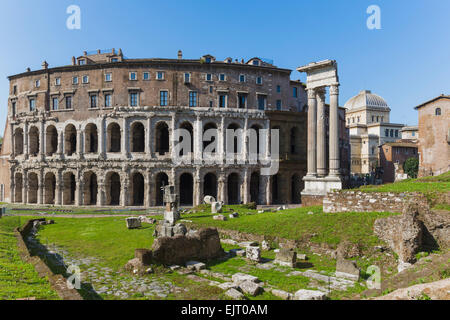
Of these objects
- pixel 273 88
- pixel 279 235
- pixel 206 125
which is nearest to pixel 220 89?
pixel 206 125

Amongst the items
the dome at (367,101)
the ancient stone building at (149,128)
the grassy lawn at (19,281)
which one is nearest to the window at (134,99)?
the ancient stone building at (149,128)

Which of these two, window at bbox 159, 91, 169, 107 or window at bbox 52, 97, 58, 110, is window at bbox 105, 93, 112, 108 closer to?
window at bbox 159, 91, 169, 107

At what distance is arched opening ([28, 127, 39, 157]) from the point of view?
1555 inches

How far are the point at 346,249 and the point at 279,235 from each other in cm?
332

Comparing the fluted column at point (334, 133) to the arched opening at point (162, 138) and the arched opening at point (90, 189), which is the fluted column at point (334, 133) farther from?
the arched opening at point (90, 189)

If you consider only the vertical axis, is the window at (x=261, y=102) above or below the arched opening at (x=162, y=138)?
above

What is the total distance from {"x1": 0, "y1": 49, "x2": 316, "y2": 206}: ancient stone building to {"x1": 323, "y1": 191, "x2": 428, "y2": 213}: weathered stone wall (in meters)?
18.8

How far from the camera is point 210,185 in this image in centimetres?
3944

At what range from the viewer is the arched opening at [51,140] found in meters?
38.4

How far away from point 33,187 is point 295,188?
3386 centimetres

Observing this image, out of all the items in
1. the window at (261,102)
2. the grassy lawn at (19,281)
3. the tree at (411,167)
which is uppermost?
the window at (261,102)

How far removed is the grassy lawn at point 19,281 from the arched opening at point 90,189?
24632mm

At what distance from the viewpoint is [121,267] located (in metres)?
11.6

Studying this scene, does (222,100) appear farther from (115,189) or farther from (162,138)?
(115,189)
